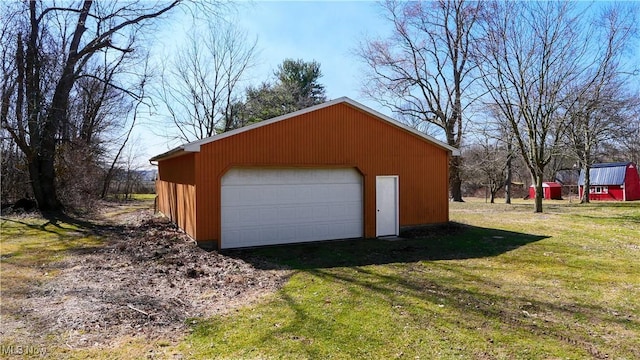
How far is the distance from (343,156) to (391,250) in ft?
9.69

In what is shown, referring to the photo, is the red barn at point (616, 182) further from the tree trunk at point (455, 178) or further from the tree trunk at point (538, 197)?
the tree trunk at point (538, 197)

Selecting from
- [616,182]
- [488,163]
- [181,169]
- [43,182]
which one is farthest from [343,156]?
[616,182]

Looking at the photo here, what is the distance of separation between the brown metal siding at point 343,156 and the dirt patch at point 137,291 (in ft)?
4.57

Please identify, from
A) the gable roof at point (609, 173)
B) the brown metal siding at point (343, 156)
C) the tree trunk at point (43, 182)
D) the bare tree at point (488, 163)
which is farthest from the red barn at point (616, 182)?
the tree trunk at point (43, 182)

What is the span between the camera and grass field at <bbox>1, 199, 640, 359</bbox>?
3.97 metres

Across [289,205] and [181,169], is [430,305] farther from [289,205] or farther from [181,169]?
[181,169]

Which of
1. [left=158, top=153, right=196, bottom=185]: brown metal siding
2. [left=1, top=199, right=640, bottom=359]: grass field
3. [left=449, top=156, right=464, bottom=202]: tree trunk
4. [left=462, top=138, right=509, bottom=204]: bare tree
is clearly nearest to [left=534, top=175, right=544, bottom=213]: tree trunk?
[left=462, top=138, right=509, bottom=204]: bare tree

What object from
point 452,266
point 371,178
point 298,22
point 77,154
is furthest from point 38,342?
point 77,154

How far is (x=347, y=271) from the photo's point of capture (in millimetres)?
7203

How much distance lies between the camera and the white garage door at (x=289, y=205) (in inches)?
374

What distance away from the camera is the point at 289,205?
1009 cm

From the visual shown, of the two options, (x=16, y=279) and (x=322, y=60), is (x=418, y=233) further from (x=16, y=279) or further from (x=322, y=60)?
(x=322, y=60)

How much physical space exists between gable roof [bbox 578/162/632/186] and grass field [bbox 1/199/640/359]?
881 inches

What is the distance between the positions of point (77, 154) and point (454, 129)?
22.5 metres
